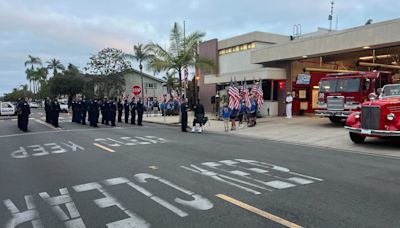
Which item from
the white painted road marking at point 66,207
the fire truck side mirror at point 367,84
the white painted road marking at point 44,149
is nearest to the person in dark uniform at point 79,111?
the white painted road marking at point 44,149

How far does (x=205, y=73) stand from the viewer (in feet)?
117

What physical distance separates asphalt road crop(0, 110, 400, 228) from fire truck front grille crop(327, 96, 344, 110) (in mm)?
7691

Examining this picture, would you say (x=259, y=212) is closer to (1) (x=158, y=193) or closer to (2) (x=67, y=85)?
(1) (x=158, y=193)

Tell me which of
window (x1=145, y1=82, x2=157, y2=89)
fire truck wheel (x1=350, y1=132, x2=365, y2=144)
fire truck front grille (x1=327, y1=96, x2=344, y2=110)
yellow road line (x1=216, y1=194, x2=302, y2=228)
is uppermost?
window (x1=145, y1=82, x2=157, y2=89)

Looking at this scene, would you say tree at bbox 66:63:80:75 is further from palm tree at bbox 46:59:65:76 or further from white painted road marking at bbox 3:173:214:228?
white painted road marking at bbox 3:173:214:228

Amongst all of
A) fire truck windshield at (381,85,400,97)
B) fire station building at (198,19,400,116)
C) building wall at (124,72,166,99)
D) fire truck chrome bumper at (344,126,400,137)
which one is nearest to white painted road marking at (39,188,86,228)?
fire truck chrome bumper at (344,126,400,137)

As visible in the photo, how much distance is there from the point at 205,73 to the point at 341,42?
634 inches

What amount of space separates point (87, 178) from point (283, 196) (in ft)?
13.4

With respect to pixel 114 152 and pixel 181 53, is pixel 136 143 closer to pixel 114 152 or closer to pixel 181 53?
pixel 114 152

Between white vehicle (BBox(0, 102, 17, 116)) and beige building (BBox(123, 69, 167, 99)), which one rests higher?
beige building (BBox(123, 69, 167, 99))

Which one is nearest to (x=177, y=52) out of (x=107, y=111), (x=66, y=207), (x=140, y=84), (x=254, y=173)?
(x=107, y=111)

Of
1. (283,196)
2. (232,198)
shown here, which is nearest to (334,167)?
(283,196)

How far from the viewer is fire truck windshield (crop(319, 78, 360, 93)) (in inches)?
726

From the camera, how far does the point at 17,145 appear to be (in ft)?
45.1
